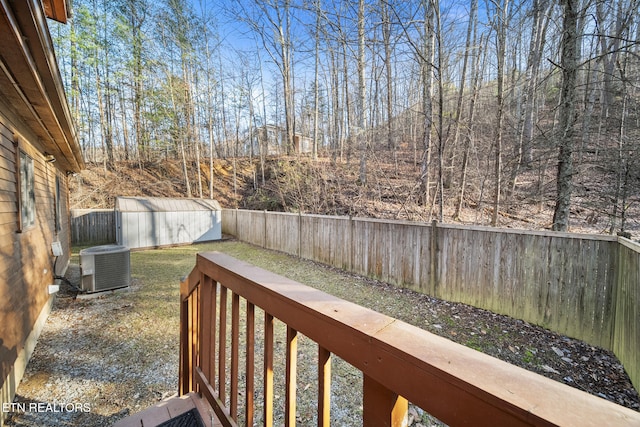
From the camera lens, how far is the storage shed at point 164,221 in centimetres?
935

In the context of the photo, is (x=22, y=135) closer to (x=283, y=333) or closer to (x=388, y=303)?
(x=283, y=333)

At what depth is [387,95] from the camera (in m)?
13.8

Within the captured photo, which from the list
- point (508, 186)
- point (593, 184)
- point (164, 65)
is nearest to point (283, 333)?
point (593, 184)

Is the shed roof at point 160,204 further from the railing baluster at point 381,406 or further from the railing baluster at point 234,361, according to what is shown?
the railing baluster at point 381,406

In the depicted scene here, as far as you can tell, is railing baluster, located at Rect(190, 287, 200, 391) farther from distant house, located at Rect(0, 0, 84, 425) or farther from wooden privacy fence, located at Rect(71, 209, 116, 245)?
wooden privacy fence, located at Rect(71, 209, 116, 245)

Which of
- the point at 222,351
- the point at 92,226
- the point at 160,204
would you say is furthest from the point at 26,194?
the point at 92,226

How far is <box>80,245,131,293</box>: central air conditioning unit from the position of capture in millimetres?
5008

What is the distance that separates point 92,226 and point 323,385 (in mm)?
12982

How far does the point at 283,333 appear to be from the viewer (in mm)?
3783

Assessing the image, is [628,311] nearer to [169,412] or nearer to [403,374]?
[403,374]

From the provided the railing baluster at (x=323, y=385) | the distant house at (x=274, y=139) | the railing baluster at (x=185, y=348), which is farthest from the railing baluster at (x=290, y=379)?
the distant house at (x=274, y=139)

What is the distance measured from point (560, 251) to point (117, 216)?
11.5 m

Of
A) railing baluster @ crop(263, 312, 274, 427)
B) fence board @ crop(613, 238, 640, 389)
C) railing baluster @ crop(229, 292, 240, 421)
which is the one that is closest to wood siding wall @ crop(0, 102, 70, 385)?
railing baluster @ crop(229, 292, 240, 421)

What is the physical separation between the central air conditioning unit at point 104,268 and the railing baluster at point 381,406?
19.7 ft
